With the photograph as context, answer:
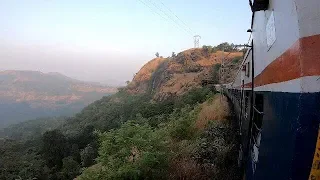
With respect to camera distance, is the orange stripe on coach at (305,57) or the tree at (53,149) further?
the tree at (53,149)

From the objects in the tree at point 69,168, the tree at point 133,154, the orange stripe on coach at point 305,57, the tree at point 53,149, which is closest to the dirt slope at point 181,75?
the tree at point 53,149

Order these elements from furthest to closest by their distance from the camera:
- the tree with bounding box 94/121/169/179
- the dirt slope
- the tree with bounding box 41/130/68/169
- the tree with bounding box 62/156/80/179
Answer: the dirt slope < the tree with bounding box 41/130/68/169 < the tree with bounding box 62/156/80/179 < the tree with bounding box 94/121/169/179

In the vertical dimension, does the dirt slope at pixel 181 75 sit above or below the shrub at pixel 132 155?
above

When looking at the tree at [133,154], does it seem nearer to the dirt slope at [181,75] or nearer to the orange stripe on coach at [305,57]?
the orange stripe on coach at [305,57]

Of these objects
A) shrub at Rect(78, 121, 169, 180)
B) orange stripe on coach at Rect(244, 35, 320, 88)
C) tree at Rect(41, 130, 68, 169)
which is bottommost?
tree at Rect(41, 130, 68, 169)

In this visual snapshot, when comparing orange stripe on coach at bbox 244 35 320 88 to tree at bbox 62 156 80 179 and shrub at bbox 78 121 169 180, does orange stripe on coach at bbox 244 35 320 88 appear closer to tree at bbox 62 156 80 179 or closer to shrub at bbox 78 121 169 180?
shrub at bbox 78 121 169 180

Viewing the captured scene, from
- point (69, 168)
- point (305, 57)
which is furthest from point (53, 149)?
point (305, 57)

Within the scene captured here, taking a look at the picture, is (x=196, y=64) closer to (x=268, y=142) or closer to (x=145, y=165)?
(x=145, y=165)

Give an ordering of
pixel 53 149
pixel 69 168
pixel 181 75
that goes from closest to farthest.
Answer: pixel 69 168, pixel 53 149, pixel 181 75

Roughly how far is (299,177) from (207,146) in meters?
8.00

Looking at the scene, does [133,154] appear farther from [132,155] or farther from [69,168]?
[69,168]

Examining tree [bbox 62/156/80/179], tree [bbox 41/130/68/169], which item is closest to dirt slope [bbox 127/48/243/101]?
tree [bbox 41/130/68/169]

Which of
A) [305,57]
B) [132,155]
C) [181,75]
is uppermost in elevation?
[181,75]

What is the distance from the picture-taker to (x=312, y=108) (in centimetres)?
163
